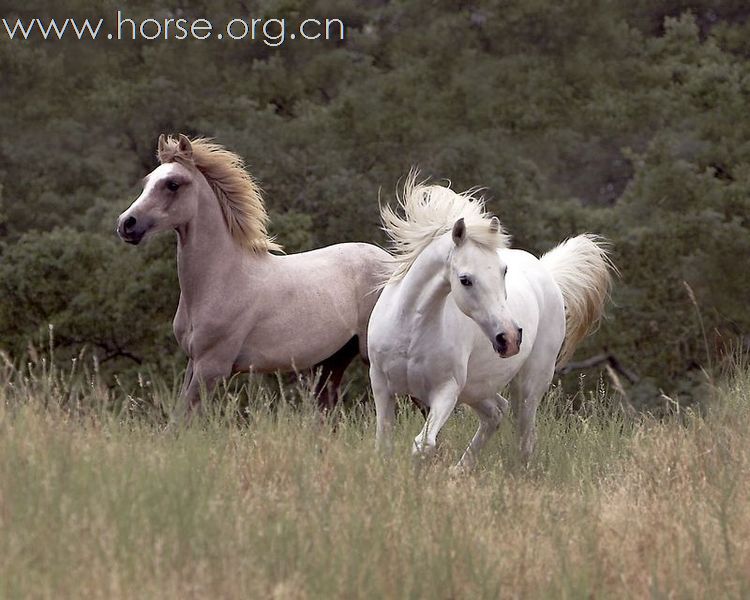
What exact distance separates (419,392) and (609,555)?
6.38 feet

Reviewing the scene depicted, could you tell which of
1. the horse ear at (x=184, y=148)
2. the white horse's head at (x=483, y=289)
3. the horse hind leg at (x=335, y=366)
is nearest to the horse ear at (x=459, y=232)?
the white horse's head at (x=483, y=289)

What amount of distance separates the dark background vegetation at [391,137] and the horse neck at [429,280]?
6875mm

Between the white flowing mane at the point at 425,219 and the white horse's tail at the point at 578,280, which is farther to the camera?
the white horse's tail at the point at 578,280

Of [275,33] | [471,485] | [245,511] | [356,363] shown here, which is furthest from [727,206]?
[245,511]

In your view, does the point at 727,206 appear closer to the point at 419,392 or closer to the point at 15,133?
the point at 15,133

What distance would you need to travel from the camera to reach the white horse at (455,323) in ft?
20.7

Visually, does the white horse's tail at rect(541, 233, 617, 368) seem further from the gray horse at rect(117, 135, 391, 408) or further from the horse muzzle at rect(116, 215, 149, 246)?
the horse muzzle at rect(116, 215, 149, 246)

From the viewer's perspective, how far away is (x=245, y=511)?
194 inches

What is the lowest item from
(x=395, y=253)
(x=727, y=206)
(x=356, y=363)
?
(x=356, y=363)

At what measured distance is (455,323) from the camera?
6715 millimetres

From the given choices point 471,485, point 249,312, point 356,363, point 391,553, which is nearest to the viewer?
point 391,553

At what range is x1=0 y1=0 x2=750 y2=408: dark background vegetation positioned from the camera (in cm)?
1448

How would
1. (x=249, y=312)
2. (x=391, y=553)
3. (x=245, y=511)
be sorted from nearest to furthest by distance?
1. (x=391, y=553)
2. (x=245, y=511)
3. (x=249, y=312)

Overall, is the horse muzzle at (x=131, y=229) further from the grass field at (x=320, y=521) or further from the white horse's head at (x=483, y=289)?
the white horse's head at (x=483, y=289)
